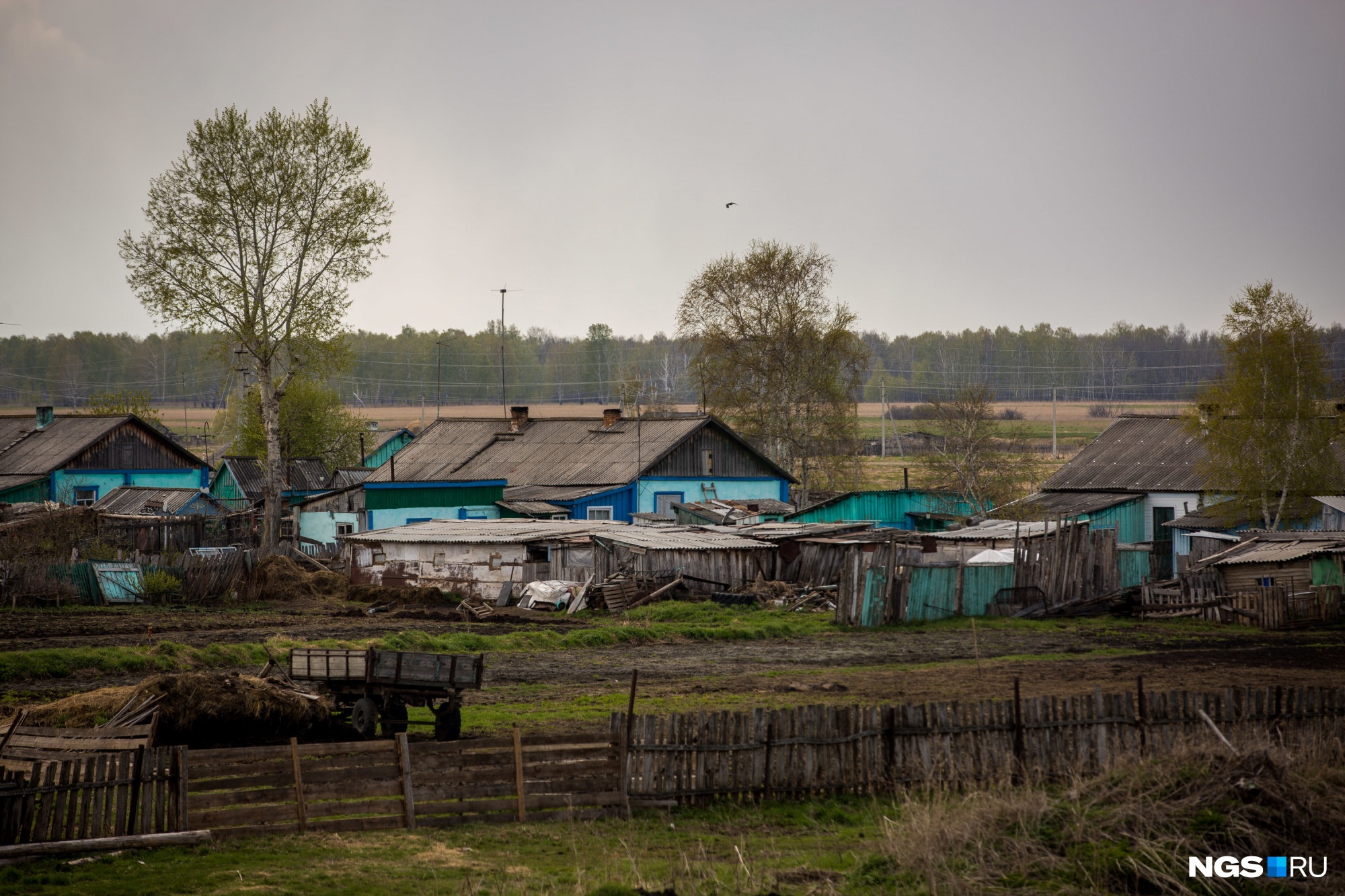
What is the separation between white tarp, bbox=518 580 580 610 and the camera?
110 feet

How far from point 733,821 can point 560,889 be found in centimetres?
320


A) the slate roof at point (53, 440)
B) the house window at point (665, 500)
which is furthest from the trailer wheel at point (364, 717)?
the slate roof at point (53, 440)

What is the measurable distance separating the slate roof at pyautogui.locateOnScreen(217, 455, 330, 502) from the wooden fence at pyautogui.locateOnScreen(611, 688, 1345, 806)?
4931cm

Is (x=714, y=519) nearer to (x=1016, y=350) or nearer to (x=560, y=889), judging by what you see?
(x=560, y=889)

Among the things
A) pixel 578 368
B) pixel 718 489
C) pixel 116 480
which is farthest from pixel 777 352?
pixel 578 368

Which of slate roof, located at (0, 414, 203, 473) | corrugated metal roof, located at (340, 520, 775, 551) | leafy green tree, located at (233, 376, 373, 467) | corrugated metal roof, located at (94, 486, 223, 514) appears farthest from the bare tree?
slate roof, located at (0, 414, 203, 473)

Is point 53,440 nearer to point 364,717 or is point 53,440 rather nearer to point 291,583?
point 291,583

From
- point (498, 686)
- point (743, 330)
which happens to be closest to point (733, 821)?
point (498, 686)

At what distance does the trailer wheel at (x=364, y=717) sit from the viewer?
1611 cm

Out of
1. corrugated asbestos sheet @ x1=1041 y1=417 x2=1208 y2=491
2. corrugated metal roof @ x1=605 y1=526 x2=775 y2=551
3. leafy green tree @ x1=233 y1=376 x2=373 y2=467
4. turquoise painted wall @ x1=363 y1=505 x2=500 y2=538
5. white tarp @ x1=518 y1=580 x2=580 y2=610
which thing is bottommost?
white tarp @ x1=518 y1=580 x2=580 y2=610

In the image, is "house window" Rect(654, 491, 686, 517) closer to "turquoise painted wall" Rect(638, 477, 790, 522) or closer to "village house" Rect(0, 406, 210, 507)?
"turquoise painted wall" Rect(638, 477, 790, 522)

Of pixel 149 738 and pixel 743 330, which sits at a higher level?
pixel 743 330

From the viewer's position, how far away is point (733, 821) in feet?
39.2

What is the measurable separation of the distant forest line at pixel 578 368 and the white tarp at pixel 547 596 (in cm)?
10041
